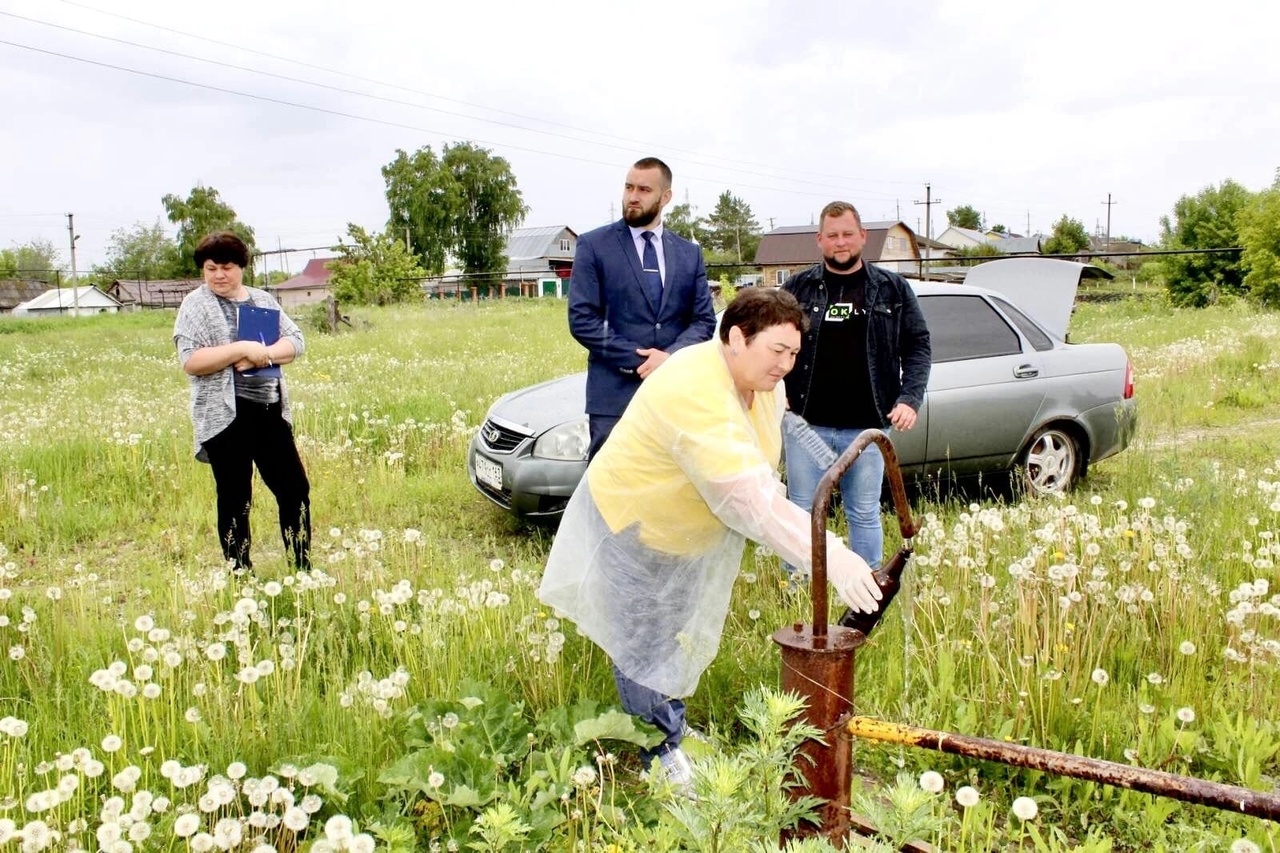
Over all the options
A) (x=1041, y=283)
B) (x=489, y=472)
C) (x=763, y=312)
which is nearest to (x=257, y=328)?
(x=489, y=472)

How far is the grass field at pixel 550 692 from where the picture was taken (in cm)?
223

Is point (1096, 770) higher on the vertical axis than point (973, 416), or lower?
lower

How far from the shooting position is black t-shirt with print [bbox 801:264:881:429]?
432cm

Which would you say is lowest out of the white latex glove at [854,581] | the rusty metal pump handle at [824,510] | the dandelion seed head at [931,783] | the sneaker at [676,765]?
the sneaker at [676,765]

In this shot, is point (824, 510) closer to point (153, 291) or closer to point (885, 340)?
point (885, 340)

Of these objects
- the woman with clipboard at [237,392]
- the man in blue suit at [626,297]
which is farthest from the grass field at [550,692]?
the man in blue suit at [626,297]

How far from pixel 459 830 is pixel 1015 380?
5193 mm

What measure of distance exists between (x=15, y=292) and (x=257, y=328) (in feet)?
319

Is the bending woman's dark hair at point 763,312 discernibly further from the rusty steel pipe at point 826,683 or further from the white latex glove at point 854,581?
the white latex glove at point 854,581

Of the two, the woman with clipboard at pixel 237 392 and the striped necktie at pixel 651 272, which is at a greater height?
the striped necktie at pixel 651 272

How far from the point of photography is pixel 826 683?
1924 mm

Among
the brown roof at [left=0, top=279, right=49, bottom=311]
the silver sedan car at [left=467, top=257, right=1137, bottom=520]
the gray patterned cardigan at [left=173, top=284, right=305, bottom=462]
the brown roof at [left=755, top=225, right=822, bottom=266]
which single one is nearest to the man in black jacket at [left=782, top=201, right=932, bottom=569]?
the silver sedan car at [left=467, top=257, right=1137, bottom=520]

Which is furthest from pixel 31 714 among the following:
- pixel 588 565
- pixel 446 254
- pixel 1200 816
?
pixel 446 254

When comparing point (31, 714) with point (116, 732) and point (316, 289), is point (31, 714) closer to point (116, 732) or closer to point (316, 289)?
point (116, 732)
